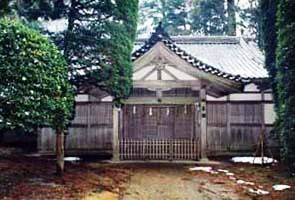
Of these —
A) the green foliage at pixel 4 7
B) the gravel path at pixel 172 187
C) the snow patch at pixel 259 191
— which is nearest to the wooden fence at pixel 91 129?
the gravel path at pixel 172 187

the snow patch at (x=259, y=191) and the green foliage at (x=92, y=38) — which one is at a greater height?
the green foliage at (x=92, y=38)

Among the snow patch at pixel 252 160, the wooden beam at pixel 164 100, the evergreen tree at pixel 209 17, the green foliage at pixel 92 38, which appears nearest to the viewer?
the green foliage at pixel 92 38

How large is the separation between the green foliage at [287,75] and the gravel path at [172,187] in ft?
6.04

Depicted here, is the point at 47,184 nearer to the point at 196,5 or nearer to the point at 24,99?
the point at 24,99

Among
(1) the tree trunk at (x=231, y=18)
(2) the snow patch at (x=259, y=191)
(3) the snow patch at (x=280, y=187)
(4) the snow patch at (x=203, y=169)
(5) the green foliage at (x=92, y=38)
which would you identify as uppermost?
(1) the tree trunk at (x=231, y=18)

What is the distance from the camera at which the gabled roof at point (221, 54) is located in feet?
44.7

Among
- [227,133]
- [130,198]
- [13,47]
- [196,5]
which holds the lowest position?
[130,198]

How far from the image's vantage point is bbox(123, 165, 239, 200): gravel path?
930 centimetres

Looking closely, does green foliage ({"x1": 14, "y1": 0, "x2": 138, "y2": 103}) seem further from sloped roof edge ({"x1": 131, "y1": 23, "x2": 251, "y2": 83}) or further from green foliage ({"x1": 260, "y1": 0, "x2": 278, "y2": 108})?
green foliage ({"x1": 260, "y1": 0, "x2": 278, "y2": 108})

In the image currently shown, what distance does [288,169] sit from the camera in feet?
40.1

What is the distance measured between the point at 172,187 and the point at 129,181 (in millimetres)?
1250

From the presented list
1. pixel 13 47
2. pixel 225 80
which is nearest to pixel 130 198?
pixel 13 47

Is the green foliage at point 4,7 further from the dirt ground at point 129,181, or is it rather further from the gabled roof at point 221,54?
the gabled roof at point 221,54

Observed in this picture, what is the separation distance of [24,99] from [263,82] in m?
9.84
